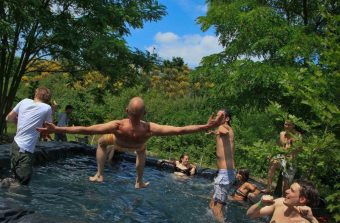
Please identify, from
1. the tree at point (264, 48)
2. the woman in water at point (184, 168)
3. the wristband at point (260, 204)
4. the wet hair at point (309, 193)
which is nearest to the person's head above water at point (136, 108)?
the wristband at point (260, 204)

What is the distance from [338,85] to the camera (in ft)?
19.3

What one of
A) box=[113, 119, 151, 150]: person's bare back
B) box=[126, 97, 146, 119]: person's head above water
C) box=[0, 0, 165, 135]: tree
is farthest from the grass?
box=[126, 97, 146, 119]: person's head above water

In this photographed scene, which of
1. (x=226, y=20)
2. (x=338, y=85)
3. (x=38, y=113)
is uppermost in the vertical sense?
(x=226, y=20)

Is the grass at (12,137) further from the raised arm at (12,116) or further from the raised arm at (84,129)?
the raised arm at (84,129)

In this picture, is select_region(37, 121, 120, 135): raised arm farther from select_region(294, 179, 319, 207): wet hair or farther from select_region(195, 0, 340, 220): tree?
select_region(195, 0, 340, 220): tree

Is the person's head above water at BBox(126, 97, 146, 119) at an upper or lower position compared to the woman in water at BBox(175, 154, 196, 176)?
upper

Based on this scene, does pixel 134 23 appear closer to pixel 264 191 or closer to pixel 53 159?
pixel 53 159

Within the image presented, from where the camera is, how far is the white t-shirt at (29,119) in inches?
255

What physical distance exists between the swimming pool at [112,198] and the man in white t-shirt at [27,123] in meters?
0.50

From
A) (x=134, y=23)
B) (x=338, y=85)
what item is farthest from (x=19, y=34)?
(x=338, y=85)

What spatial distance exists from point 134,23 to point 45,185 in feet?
23.9

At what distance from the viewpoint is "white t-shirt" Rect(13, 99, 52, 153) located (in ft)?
21.2

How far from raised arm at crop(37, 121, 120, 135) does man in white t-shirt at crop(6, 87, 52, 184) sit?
3.44ft

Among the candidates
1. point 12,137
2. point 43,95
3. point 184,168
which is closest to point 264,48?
point 184,168
